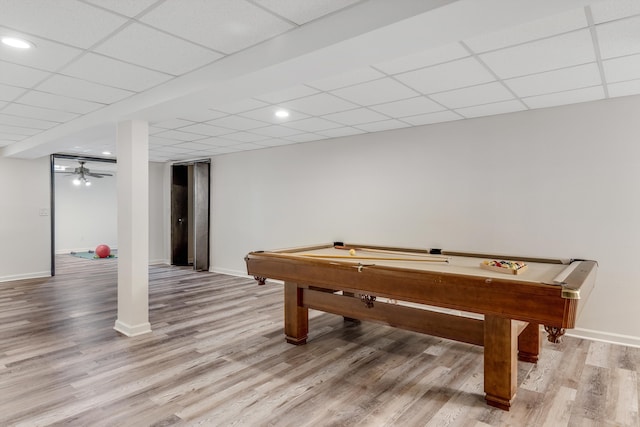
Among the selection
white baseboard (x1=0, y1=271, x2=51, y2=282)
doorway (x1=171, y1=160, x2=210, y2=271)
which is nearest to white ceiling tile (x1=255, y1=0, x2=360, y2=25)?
doorway (x1=171, y1=160, x2=210, y2=271)

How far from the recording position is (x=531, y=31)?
7.41 feet

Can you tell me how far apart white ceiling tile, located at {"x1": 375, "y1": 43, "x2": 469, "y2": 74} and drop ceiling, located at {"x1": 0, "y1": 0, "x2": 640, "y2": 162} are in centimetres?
1

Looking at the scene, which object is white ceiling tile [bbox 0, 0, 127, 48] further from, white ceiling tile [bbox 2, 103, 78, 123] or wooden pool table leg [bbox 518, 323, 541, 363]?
wooden pool table leg [bbox 518, 323, 541, 363]

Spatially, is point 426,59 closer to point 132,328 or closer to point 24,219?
point 132,328

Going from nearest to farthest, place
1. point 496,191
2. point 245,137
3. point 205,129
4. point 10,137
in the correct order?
point 496,191 < point 205,129 < point 245,137 < point 10,137

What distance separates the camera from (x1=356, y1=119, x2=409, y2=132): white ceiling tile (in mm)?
4605

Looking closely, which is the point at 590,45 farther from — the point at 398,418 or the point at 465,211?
the point at 398,418

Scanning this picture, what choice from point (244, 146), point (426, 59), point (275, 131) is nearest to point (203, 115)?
point (275, 131)

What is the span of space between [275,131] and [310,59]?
2848mm

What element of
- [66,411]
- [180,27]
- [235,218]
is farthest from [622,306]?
[235,218]

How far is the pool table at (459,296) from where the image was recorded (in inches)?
83.4

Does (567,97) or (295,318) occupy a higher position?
(567,97)

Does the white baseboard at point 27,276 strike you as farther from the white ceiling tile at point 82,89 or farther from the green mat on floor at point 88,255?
the white ceiling tile at point 82,89

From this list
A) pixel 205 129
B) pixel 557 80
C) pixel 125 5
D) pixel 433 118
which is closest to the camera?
pixel 125 5
